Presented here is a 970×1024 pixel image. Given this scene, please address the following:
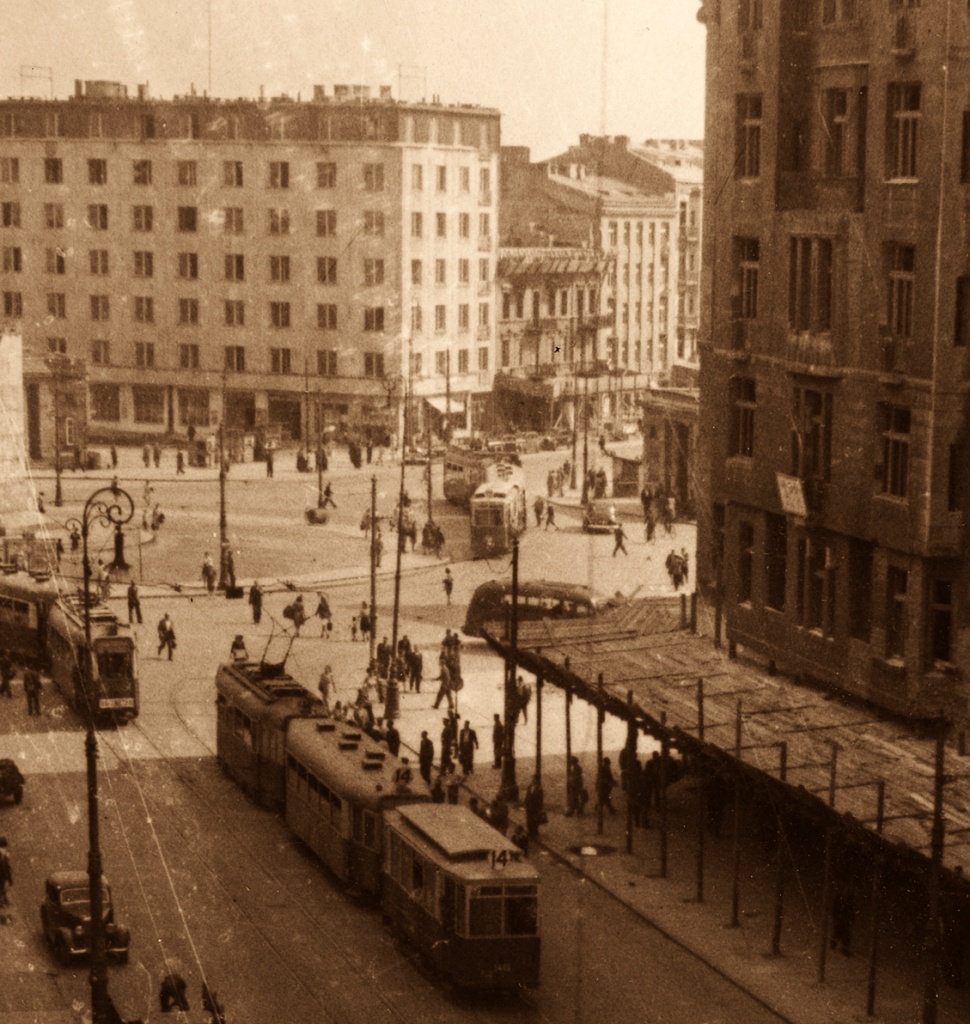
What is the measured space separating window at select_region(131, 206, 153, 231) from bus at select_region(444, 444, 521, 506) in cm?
3479

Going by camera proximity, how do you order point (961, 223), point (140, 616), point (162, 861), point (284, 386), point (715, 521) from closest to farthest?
point (961, 223)
point (162, 861)
point (715, 521)
point (140, 616)
point (284, 386)

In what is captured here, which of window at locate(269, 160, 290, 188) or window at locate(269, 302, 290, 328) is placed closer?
window at locate(269, 160, 290, 188)

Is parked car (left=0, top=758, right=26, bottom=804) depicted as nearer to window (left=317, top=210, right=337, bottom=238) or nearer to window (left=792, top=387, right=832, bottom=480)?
window (left=792, top=387, right=832, bottom=480)

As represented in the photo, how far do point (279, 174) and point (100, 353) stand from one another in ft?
55.7

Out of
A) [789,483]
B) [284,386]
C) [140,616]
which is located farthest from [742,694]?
[284,386]

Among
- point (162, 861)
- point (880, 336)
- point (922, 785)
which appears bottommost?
point (162, 861)

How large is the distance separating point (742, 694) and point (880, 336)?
848 cm

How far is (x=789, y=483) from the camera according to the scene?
1946 inches

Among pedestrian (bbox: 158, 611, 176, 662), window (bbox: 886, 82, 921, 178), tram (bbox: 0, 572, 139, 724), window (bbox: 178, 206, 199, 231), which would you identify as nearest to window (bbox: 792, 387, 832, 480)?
window (bbox: 886, 82, 921, 178)

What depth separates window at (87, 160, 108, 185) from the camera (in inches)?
5261

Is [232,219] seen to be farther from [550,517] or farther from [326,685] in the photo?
[326,685]

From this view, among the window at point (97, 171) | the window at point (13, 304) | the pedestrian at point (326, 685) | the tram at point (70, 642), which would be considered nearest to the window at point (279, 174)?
the window at point (97, 171)

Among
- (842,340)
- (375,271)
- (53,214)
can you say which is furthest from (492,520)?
(53,214)

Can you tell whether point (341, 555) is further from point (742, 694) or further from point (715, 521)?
point (742, 694)
